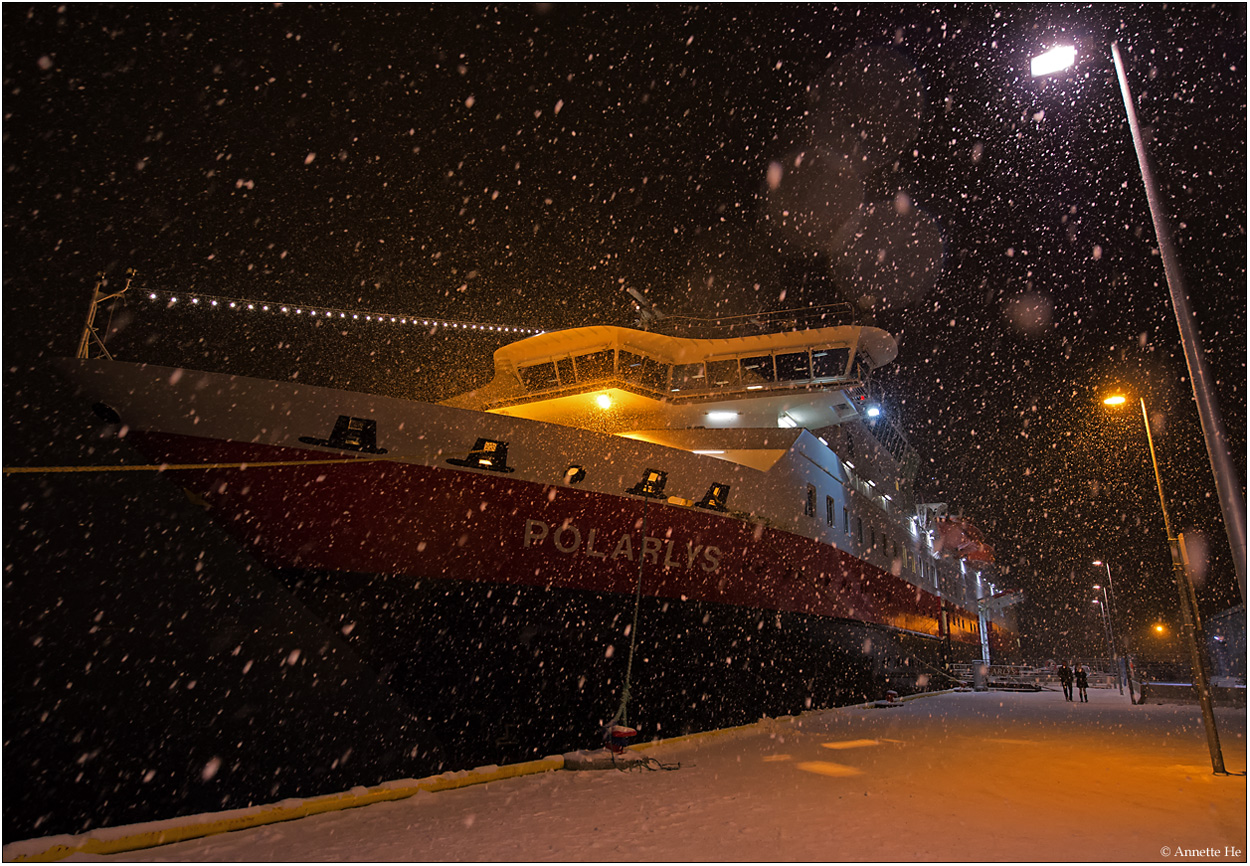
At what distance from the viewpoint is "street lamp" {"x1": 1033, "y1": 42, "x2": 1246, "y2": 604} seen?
5.22 metres

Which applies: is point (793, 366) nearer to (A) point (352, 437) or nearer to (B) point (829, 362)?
(B) point (829, 362)

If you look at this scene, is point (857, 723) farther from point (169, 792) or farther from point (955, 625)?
point (955, 625)

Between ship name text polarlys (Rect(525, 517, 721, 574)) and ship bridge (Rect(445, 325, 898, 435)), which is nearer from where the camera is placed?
ship name text polarlys (Rect(525, 517, 721, 574))

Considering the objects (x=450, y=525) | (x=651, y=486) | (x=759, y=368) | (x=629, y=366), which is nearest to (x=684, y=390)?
(x=629, y=366)

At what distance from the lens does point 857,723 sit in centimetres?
1271

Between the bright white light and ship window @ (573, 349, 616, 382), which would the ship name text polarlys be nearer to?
→ ship window @ (573, 349, 616, 382)

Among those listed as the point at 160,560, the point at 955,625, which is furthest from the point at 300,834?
the point at 955,625

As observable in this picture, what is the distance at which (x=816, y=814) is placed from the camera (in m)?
5.56

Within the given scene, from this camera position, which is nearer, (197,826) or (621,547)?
(197,826)

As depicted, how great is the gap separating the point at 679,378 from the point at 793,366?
270cm

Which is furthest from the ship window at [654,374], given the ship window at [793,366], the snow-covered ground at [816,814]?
the snow-covered ground at [816,814]

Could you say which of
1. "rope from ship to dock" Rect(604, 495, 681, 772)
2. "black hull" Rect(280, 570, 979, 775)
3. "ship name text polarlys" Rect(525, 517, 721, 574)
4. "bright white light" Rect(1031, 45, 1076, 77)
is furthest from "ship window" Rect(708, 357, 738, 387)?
"bright white light" Rect(1031, 45, 1076, 77)

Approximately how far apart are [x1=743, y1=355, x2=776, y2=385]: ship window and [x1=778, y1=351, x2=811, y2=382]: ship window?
0.22m

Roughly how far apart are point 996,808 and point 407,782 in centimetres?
572
